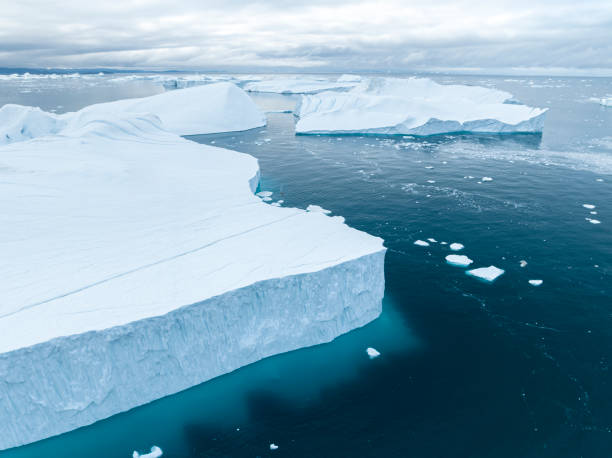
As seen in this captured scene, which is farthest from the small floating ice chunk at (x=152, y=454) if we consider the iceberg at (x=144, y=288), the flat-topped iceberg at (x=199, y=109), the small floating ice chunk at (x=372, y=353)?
the flat-topped iceberg at (x=199, y=109)

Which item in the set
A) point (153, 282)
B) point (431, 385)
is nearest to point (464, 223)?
point (431, 385)

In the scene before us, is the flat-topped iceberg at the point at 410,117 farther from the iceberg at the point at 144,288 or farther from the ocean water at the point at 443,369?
the iceberg at the point at 144,288

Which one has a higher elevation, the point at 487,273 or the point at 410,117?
the point at 410,117

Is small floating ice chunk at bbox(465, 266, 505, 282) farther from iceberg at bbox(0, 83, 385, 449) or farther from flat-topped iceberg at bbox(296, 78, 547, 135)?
flat-topped iceberg at bbox(296, 78, 547, 135)

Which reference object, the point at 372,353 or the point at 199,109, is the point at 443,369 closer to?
the point at 372,353

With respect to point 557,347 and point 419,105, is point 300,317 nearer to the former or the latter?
point 557,347

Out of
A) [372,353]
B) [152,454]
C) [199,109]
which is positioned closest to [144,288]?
[152,454]
